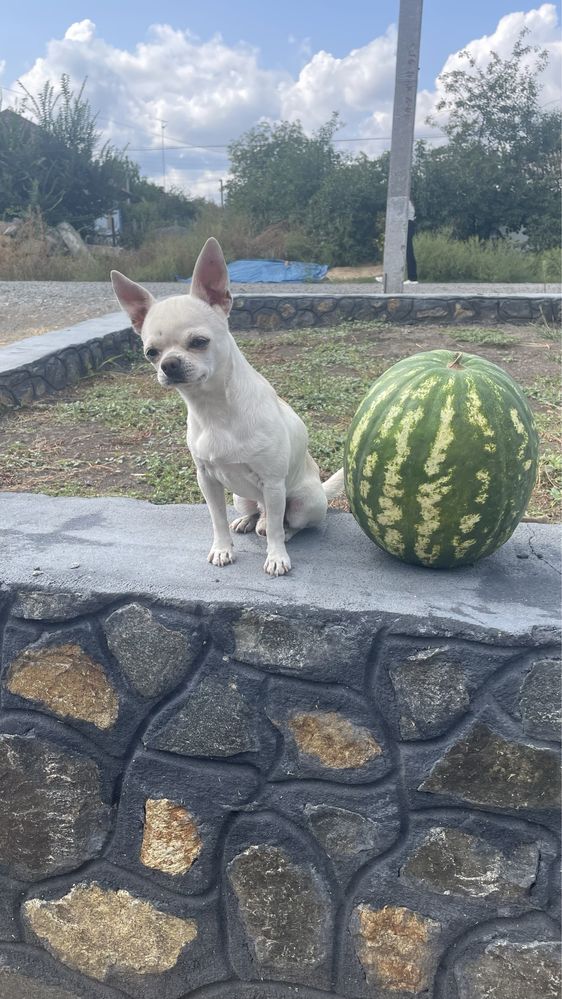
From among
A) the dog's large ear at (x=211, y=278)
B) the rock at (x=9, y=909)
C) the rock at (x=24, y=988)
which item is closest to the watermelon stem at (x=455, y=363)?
the dog's large ear at (x=211, y=278)

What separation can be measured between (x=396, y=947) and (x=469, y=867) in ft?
1.29

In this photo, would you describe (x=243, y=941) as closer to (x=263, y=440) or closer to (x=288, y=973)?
(x=288, y=973)

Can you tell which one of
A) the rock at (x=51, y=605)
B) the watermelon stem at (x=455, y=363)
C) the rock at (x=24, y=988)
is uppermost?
the watermelon stem at (x=455, y=363)

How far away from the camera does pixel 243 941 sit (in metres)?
2.39

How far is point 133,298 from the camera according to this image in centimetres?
223

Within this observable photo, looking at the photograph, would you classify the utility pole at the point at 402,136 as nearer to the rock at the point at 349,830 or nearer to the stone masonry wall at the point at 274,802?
the stone masonry wall at the point at 274,802

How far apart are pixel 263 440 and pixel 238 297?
28.6 feet

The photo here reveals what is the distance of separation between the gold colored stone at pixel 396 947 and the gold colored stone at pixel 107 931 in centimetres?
58

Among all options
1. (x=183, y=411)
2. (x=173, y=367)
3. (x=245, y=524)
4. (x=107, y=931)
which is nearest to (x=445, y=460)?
(x=173, y=367)

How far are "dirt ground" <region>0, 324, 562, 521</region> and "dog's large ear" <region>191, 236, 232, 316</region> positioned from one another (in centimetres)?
177

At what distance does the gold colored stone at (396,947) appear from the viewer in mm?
2225

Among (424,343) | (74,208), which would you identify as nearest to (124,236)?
(74,208)

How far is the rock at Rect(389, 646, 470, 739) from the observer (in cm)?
202

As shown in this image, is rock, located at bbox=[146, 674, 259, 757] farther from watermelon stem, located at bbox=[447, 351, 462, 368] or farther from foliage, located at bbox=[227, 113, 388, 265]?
foliage, located at bbox=[227, 113, 388, 265]
